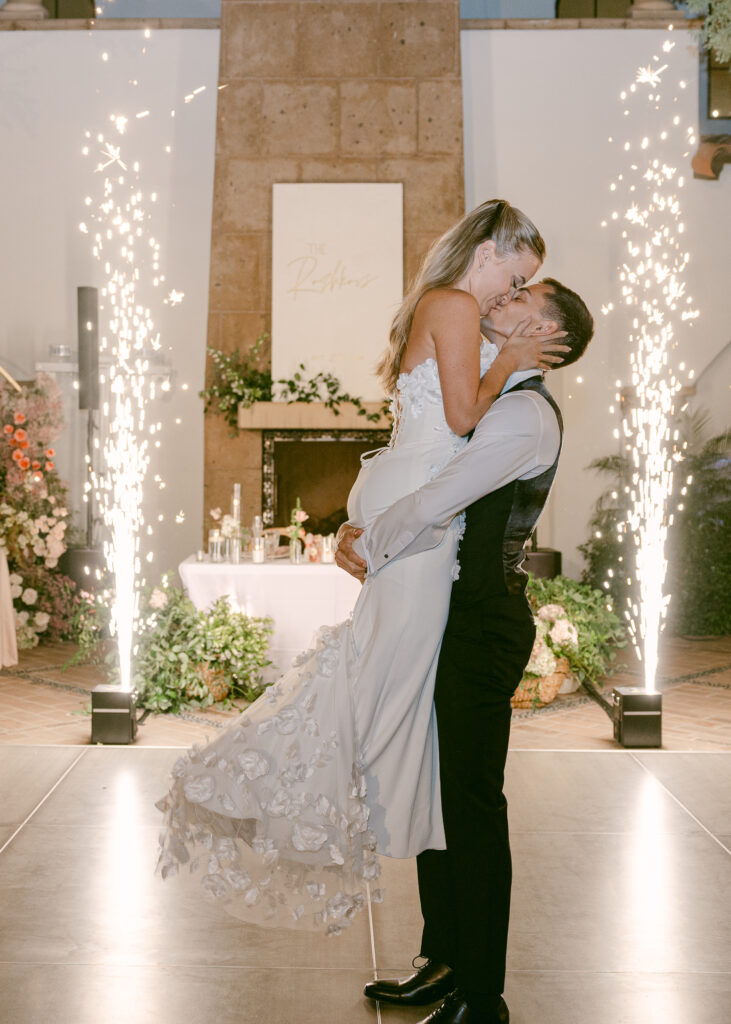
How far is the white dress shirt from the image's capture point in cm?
188

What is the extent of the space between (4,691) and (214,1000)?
12.6 feet

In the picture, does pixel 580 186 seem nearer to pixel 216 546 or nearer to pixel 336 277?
pixel 336 277

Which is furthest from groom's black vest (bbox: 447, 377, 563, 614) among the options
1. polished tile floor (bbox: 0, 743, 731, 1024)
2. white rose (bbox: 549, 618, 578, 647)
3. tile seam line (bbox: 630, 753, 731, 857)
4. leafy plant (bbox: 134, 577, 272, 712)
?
white rose (bbox: 549, 618, 578, 647)

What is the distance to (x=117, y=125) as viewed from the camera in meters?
8.41

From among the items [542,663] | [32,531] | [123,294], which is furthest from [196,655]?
[123,294]

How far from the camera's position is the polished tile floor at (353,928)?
2156mm

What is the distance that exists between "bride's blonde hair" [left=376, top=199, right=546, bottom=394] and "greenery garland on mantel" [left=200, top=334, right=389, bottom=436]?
5.65 meters

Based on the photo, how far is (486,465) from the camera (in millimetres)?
1878

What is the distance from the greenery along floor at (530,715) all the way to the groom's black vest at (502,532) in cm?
245

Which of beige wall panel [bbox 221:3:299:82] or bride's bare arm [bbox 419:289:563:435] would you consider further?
beige wall panel [bbox 221:3:299:82]

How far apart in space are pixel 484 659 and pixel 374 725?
28 cm

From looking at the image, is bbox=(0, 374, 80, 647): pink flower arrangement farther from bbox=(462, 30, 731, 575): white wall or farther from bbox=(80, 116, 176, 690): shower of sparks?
bbox=(462, 30, 731, 575): white wall

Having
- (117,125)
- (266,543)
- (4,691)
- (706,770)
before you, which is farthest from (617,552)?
(117,125)

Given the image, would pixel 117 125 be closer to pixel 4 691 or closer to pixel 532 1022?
pixel 4 691
